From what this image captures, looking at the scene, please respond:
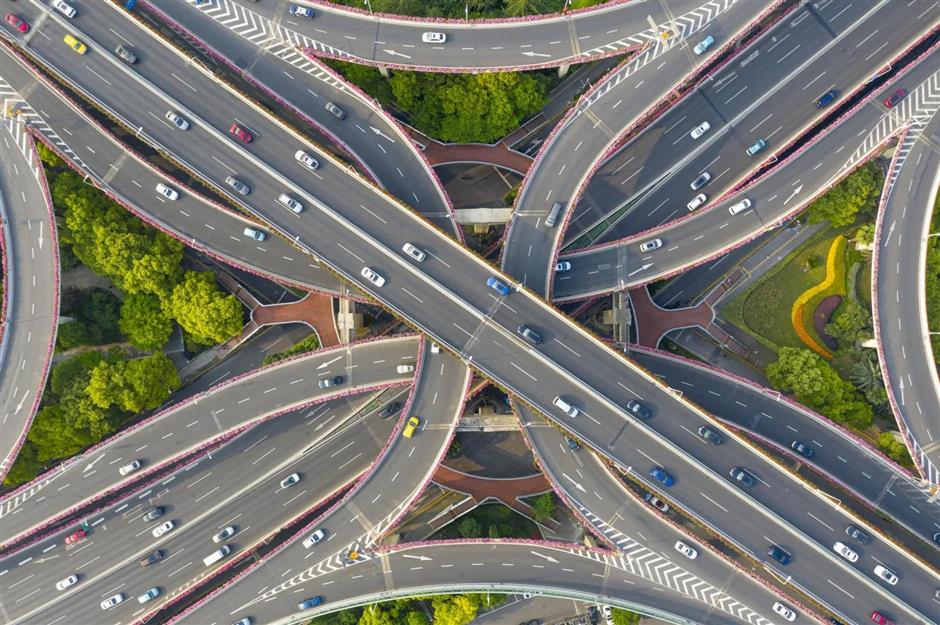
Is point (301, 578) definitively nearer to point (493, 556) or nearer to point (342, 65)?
point (493, 556)

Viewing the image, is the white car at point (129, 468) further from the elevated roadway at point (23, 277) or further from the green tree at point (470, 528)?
the green tree at point (470, 528)

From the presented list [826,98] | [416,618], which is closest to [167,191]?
[416,618]

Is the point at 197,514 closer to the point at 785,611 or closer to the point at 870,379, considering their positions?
the point at 785,611

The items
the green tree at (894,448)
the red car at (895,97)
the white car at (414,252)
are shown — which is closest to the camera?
the white car at (414,252)

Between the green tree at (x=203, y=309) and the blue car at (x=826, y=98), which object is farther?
the blue car at (x=826, y=98)

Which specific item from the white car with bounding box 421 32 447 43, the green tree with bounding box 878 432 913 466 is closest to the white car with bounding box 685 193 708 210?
the white car with bounding box 421 32 447 43

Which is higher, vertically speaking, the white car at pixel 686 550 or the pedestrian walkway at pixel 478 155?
the pedestrian walkway at pixel 478 155

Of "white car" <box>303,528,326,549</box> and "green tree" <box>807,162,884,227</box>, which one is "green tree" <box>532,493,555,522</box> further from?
"green tree" <box>807,162,884,227</box>

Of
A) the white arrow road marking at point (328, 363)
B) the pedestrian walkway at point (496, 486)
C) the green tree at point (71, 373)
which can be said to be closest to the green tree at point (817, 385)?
the pedestrian walkway at point (496, 486)
